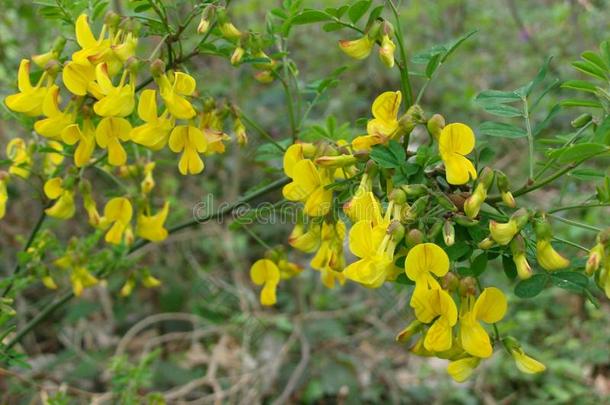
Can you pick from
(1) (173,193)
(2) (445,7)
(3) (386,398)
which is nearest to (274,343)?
(3) (386,398)

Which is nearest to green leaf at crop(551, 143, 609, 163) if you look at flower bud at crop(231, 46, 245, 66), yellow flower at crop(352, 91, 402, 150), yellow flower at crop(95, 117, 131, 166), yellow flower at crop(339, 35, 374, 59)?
yellow flower at crop(352, 91, 402, 150)

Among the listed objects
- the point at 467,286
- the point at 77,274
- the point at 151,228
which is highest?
the point at 467,286

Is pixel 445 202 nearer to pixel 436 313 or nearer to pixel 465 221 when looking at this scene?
pixel 465 221

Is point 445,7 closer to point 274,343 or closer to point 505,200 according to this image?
point 274,343

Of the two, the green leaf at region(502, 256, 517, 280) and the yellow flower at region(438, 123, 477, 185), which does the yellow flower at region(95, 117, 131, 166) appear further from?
the green leaf at region(502, 256, 517, 280)

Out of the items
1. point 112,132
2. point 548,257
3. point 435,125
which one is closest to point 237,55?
point 112,132

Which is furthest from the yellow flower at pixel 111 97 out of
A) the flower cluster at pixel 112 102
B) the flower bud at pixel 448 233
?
the flower bud at pixel 448 233
